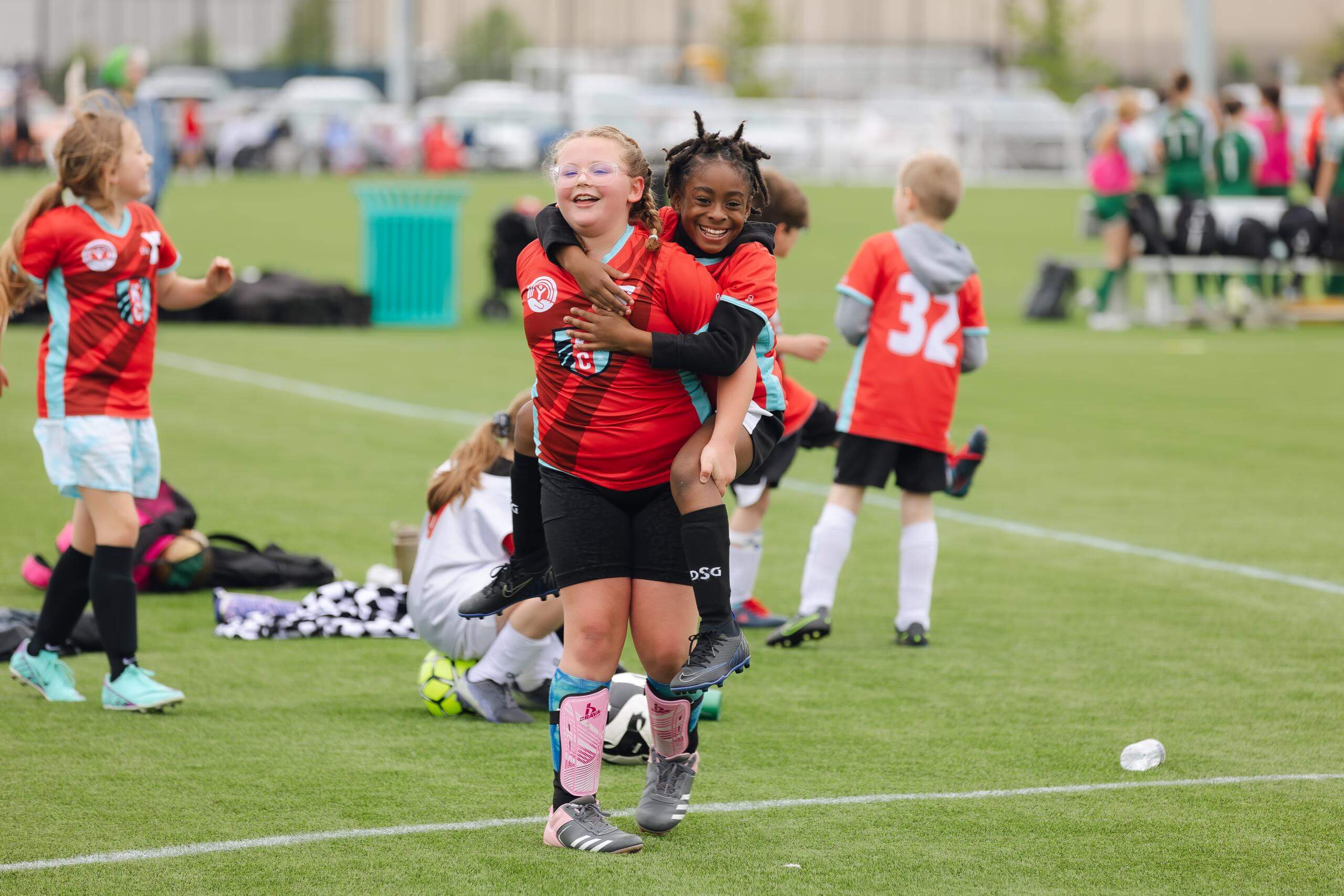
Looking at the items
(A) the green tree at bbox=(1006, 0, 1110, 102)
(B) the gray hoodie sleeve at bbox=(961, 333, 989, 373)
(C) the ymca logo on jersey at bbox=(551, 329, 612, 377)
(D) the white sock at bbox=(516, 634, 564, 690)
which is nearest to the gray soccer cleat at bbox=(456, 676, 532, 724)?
(D) the white sock at bbox=(516, 634, 564, 690)

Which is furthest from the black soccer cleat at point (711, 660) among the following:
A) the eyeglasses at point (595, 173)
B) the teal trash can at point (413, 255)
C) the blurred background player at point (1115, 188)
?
the blurred background player at point (1115, 188)

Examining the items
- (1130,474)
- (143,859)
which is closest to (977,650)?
(143,859)

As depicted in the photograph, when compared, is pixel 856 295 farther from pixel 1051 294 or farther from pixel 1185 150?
pixel 1185 150

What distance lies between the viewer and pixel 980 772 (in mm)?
5160

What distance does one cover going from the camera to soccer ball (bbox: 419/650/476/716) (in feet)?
18.9

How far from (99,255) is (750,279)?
2.39 metres

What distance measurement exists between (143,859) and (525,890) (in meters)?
0.97

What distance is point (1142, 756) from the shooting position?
5195mm

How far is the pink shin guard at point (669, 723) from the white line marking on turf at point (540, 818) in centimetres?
29

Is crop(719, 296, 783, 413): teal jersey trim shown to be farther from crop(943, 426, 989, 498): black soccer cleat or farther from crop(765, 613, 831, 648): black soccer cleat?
crop(943, 426, 989, 498): black soccer cleat

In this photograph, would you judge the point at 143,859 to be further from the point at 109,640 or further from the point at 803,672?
the point at 803,672

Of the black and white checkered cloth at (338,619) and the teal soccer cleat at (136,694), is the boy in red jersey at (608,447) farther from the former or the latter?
the black and white checkered cloth at (338,619)

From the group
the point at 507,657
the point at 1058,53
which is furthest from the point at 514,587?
the point at 1058,53

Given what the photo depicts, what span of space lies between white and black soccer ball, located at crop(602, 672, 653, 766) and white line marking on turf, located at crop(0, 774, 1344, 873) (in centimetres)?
51
